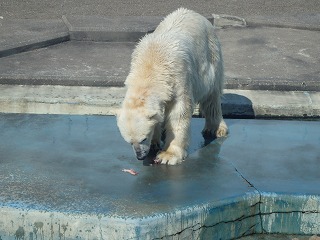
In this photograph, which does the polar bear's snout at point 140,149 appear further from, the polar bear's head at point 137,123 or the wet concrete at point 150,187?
the wet concrete at point 150,187

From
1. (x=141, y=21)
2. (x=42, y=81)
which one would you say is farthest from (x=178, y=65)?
(x=141, y=21)

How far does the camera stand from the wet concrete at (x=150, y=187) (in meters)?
4.41

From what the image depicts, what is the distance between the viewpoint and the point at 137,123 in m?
4.72

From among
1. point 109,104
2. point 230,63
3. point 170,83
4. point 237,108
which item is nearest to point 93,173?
point 170,83

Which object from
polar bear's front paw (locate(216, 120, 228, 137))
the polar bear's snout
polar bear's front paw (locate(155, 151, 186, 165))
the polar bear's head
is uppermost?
the polar bear's head

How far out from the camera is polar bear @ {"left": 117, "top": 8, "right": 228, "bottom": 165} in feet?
15.6

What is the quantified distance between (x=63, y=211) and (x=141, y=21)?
5.48 meters

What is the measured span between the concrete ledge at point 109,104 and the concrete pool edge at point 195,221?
210 cm

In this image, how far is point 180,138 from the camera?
5.16m

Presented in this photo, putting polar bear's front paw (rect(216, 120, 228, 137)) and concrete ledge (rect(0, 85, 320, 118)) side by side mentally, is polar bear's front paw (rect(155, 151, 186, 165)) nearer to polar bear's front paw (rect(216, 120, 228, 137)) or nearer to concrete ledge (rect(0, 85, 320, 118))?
polar bear's front paw (rect(216, 120, 228, 137))

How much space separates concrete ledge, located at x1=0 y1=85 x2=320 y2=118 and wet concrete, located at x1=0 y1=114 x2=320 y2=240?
36.8 inches

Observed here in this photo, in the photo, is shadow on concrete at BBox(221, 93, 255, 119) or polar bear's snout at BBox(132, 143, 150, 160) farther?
shadow on concrete at BBox(221, 93, 255, 119)

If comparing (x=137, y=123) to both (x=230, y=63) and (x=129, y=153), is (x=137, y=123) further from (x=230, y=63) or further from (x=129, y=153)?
(x=230, y=63)

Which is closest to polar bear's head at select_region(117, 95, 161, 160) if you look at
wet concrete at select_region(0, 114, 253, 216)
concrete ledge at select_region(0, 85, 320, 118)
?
wet concrete at select_region(0, 114, 253, 216)
